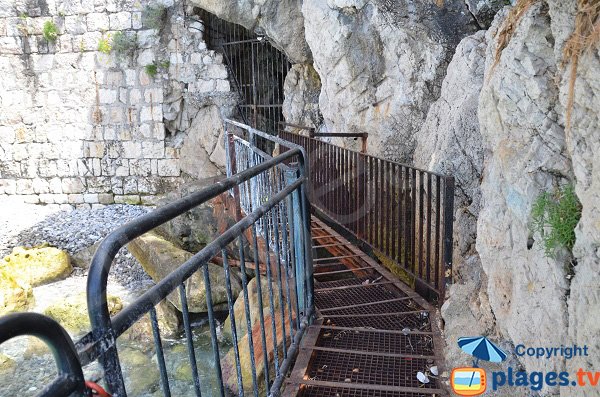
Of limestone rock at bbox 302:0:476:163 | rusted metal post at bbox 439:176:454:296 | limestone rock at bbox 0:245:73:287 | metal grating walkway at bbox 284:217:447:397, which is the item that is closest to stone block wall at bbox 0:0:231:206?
limestone rock at bbox 0:245:73:287

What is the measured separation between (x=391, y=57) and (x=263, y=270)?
11.7 ft

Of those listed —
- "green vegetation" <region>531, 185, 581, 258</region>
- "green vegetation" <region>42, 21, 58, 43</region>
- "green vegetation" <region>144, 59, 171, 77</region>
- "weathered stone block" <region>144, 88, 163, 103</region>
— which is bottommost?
"green vegetation" <region>531, 185, 581, 258</region>

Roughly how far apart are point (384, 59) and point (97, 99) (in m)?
8.49

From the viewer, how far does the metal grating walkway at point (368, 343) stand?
268 centimetres

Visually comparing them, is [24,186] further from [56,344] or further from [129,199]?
[56,344]

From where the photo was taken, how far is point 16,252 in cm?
944

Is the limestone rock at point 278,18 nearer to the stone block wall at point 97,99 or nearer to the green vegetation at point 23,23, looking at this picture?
the stone block wall at point 97,99

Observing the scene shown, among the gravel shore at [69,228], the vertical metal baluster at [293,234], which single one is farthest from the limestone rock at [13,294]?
the vertical metal baluster at [293,234]

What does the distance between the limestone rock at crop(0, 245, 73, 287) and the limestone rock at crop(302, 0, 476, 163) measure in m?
6.06

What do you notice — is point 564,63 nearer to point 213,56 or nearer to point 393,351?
point 393,351

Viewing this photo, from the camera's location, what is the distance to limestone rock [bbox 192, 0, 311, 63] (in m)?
9.39

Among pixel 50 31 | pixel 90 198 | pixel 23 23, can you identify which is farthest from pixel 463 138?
pixel 23 23

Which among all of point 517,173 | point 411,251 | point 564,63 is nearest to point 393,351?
point 411,251

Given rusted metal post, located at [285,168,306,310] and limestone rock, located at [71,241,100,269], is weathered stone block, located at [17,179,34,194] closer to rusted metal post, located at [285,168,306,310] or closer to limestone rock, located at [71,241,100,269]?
limestone rock, located at [71,241,100,269]
